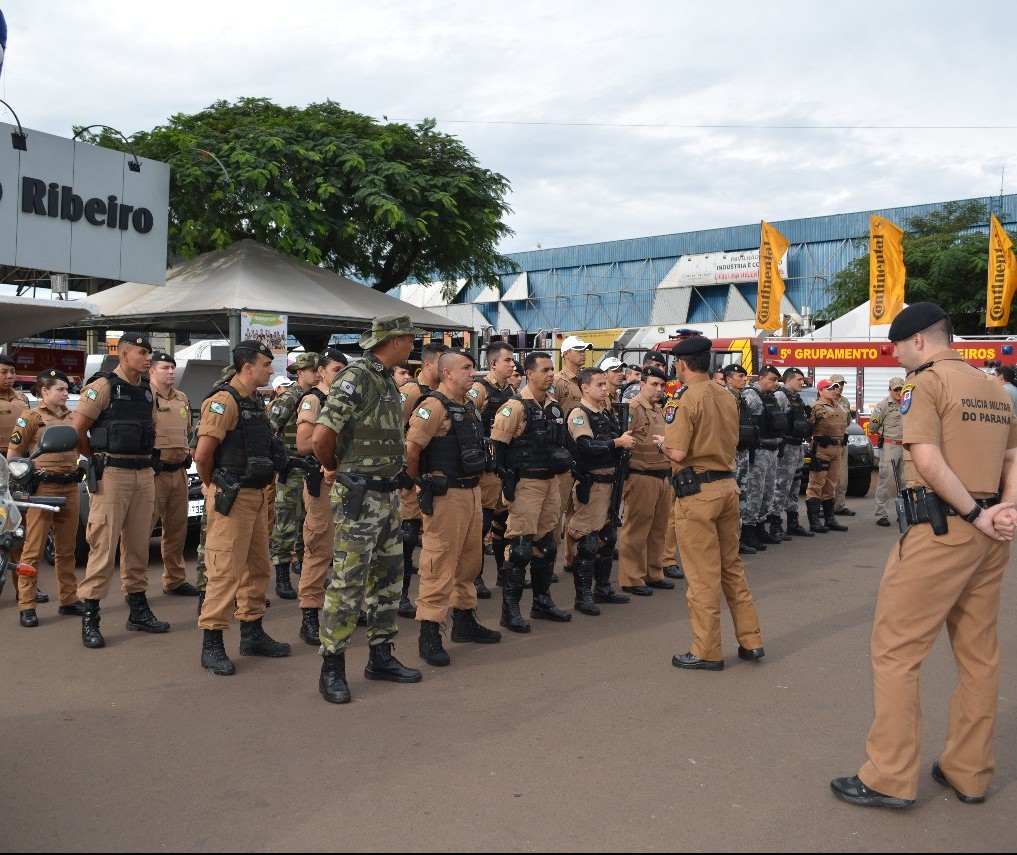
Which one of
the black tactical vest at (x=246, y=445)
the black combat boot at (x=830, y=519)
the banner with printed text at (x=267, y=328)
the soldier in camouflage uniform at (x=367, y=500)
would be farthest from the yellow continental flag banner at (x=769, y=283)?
the soldier in camouflage uniform at (x=367, y=500)

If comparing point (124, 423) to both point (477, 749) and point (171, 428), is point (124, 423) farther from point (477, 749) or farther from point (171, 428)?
point (477, 749)

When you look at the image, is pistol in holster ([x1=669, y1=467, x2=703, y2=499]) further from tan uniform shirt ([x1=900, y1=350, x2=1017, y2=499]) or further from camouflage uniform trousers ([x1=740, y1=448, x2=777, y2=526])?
camouflage uniform trousers ([x1=740, y1=448, x2=777, y2=526])

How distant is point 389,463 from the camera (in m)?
5.24

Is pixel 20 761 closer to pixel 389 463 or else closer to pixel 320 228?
pixel 389 463

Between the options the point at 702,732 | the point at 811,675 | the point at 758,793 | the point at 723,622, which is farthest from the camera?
the point at 723,622

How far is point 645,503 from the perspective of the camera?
25.9 ft

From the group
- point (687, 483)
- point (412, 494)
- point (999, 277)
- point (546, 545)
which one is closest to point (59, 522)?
point (412, 494)

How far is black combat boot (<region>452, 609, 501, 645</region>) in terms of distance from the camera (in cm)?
625

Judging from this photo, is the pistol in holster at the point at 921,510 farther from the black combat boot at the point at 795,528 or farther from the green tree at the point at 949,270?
the green tree at the point at 949,270

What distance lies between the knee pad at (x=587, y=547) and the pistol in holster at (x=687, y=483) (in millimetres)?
1490

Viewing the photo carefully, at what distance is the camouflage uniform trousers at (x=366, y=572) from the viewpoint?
5.09m

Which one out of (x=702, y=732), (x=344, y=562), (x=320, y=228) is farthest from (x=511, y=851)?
(x=320, y=228)

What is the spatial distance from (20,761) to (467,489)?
282 centimetres

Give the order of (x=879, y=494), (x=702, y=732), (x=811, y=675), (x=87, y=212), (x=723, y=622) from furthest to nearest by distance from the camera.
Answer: (x=87, y=212) < (x=879, y=494) < (x=723, y=622) < (x=811, y=675) < (x=702, y=732)
